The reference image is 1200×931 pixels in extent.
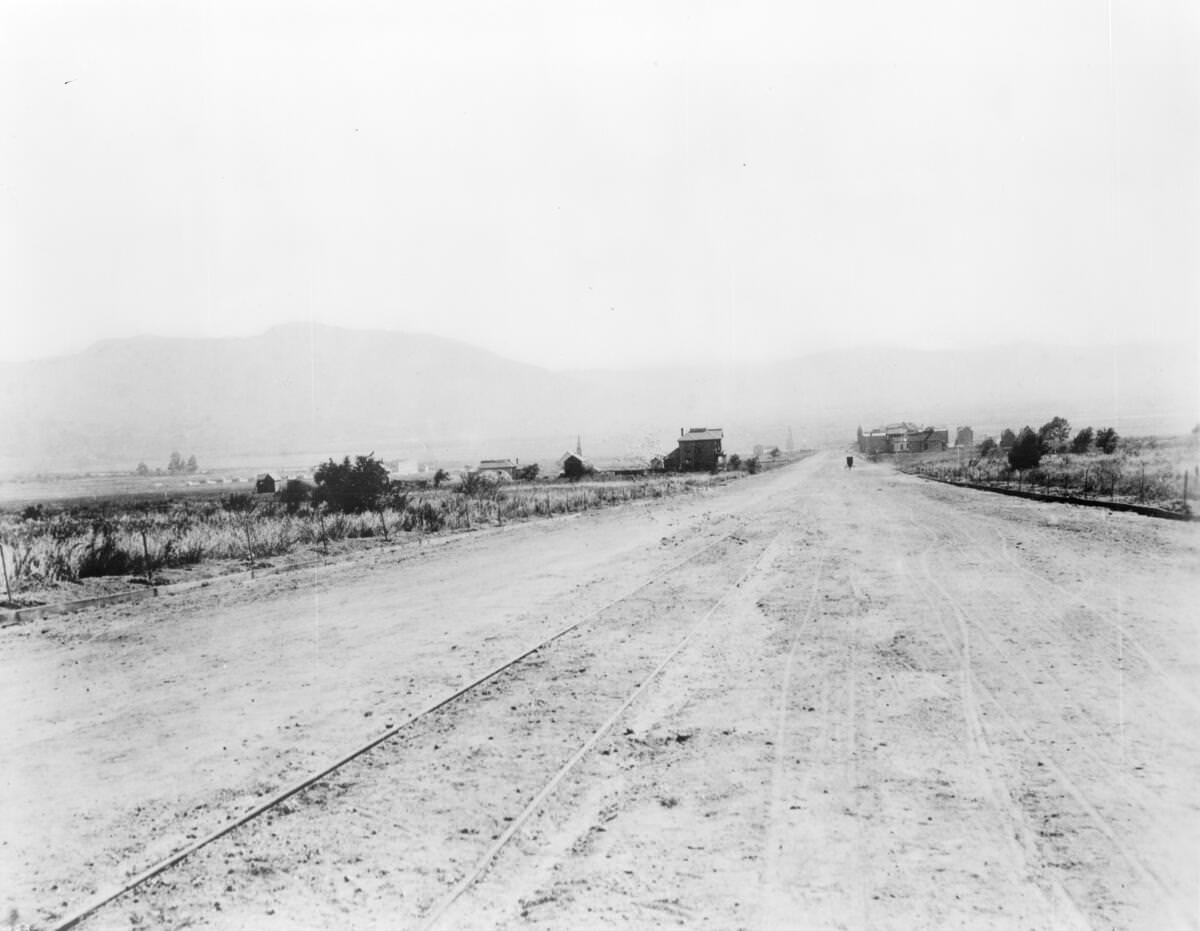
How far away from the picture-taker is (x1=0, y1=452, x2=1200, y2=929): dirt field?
4.65 m

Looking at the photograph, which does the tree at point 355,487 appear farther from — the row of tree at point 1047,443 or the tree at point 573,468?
the tree at point 573,468

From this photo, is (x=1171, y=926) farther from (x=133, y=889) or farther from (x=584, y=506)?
(x=584, y=506)

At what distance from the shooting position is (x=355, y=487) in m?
28.9

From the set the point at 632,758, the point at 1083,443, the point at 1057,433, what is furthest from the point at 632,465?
the point at 632,758

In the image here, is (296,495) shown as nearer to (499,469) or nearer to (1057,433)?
(499,469)

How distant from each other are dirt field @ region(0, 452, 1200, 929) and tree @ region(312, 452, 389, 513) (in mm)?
15347

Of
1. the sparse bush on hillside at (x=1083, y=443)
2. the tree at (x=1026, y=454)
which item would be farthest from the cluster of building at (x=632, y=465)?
the tree at (x=1026, y=454)

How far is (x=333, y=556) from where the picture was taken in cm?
1977

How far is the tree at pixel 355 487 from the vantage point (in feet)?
94.6

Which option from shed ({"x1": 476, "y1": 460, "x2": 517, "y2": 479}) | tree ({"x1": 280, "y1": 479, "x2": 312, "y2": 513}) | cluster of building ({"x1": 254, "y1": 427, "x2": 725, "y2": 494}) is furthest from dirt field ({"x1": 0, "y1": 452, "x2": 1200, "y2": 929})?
shed ({"x1": 476, "y1": 460, "x2": 517, "y2": 479})

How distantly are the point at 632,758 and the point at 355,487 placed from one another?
24.2m

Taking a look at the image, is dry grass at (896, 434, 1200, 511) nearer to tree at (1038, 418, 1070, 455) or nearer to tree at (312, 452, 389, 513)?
tree at (1038, 418, 1070, 455)

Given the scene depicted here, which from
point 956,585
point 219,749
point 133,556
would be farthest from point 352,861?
point 133,556

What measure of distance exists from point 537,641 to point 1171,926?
746cm
